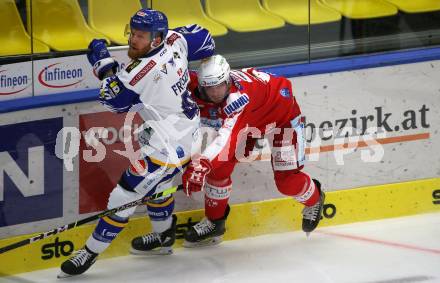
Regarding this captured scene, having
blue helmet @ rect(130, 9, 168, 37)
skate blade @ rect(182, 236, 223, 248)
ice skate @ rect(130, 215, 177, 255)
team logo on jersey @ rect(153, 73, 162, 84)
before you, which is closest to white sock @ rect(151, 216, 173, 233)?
ice skate @ rect(130, 215, 177, 255)

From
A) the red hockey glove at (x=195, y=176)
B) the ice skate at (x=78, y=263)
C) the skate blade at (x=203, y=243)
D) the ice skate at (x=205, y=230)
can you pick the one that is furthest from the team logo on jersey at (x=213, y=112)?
the ice skate at (x=78, y=263)

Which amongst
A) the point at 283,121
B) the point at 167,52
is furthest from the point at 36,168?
the point at 283,121

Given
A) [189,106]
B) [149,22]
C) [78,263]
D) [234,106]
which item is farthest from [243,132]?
[78,263]

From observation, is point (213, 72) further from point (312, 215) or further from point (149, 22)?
point (312, 215)

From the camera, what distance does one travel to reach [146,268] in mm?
5199

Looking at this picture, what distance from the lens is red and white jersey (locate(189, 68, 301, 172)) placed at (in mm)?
5078

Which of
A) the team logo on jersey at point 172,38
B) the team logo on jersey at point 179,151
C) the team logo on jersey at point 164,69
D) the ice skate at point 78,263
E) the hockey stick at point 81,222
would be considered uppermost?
the team logo on jersey at point 172,38

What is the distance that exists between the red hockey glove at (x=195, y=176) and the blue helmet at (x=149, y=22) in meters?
0.66

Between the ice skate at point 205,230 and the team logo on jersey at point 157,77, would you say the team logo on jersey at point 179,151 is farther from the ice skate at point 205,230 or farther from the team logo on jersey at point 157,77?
the ice skate at point 205,230

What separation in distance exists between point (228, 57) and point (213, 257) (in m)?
1.12

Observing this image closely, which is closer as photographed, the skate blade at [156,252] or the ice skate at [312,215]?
the skate blade at [156,252]

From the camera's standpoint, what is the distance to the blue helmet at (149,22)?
4699 millimetres

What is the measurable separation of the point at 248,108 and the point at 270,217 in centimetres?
77

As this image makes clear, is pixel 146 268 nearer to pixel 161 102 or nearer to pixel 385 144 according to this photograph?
pixel 161 102
